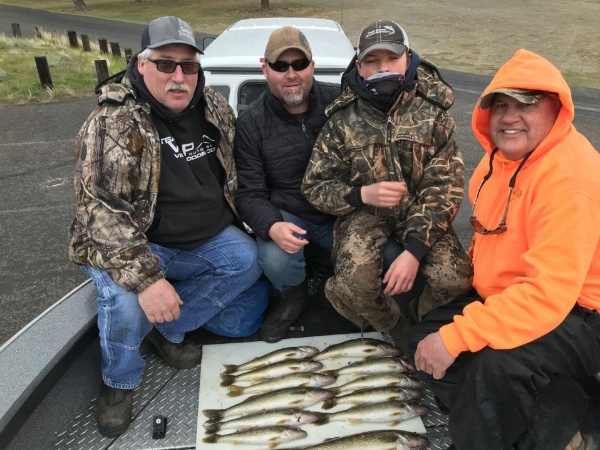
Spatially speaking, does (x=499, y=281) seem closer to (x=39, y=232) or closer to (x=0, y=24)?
(x=39, y=232)

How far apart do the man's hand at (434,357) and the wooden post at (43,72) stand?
13874mm

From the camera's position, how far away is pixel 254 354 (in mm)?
3652

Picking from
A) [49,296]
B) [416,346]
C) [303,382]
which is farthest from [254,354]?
[49,296]

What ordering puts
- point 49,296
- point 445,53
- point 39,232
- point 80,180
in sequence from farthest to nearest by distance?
point 445,53
point 39,232
point 49,296
point 80,180

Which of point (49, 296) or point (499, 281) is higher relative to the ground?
point (499, 281)

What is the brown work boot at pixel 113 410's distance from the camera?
297 cm

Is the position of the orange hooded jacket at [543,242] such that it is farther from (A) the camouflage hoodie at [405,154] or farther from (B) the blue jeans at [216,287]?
(B) the blue jeans at [216,287]

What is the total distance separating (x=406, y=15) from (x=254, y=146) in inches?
1175

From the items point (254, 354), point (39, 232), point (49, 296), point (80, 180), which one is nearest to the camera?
point (80, 180)

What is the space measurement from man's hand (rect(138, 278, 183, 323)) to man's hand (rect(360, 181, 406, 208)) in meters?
1.28

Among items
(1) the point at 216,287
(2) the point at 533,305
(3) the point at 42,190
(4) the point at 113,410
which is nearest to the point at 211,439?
(4) the point at 113,410

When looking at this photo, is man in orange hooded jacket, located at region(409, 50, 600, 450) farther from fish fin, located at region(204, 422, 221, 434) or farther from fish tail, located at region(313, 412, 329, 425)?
fish fin, located at region(204, 422, 221, 434)

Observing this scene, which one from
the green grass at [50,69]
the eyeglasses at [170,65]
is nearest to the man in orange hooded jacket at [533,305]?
the eyeglasses at [170,65]

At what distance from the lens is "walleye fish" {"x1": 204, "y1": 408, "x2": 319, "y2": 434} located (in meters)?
3.02
